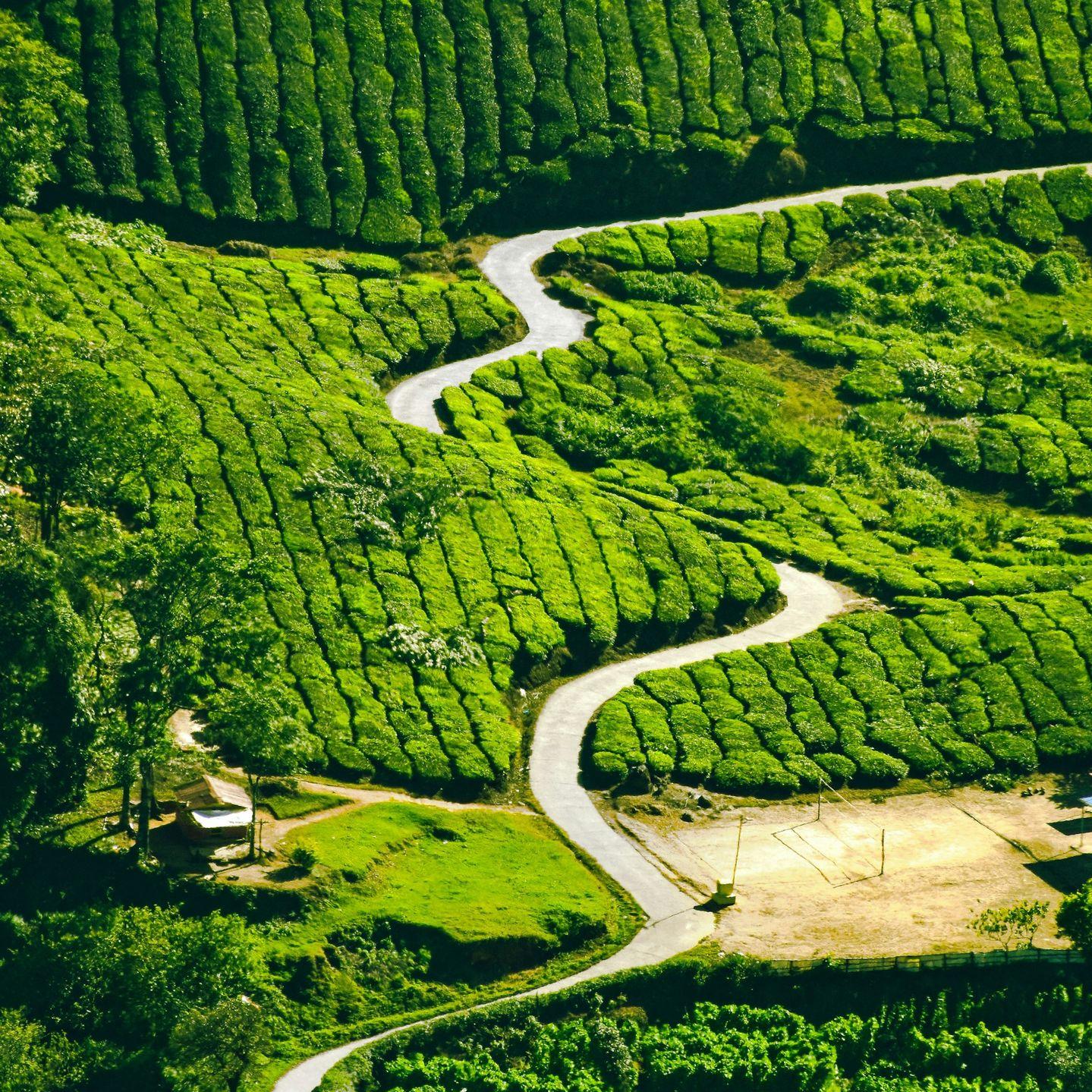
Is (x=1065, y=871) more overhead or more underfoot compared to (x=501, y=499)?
more underfoot

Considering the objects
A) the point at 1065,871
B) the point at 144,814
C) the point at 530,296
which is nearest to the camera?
the point at 144,814

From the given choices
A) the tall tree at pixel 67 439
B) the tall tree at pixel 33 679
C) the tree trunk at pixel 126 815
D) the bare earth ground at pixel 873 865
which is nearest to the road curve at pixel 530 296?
the tall tree at pixel 67 439

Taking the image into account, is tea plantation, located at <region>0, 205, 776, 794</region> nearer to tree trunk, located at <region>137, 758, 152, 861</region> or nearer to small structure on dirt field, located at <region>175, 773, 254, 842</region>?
small structure on dirt field, located at <region>175, 773, 254, 842</region>

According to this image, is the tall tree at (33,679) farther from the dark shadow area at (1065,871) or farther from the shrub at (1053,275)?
the shrub at (1053,275)

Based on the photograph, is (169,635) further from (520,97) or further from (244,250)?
(520,97)

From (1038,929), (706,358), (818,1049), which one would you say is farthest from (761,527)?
(818,1049)

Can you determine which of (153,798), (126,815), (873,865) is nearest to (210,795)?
(153,798)
